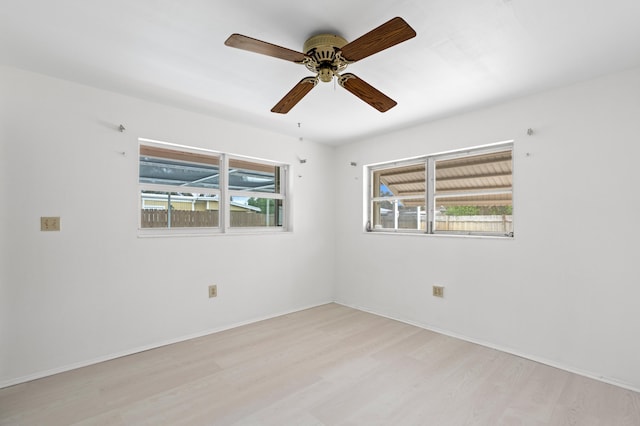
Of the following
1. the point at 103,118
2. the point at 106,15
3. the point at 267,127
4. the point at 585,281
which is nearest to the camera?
the point at 106,15

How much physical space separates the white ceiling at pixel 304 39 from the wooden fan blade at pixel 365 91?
0.82ft

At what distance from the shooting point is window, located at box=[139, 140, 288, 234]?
3125mm

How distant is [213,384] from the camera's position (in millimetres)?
2338

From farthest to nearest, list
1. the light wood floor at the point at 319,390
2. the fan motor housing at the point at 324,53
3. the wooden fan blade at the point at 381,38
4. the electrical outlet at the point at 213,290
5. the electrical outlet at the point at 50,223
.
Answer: the electrical outlet at the point at 213,290 < the electrical outlet at the point at 50,223 < the light wood floor at the point at 319,390 < the fan motor housing at the point at 324,53 < the wooden fan blade at the point at 381,38

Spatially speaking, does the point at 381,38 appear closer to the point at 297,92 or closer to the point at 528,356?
the point at 297,92

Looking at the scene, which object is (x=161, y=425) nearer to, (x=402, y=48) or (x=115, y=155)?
(x=115, y=155)

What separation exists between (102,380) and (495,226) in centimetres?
373

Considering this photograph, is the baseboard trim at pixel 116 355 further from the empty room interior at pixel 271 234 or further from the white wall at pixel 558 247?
the white wall at pixel 558 247

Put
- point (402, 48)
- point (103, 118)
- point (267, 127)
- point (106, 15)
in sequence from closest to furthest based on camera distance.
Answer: point (106, 15) → point (402, 48) → point (103, 118) → point (267, 127)

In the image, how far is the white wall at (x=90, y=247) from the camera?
238cm

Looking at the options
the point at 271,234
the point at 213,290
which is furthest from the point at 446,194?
the point at 213,290

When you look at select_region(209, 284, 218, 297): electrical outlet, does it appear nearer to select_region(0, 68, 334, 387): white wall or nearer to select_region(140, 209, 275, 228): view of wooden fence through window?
select_region(0, 68, 334, 387): white wall

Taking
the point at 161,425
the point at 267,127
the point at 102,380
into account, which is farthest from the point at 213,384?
the point at 267,127

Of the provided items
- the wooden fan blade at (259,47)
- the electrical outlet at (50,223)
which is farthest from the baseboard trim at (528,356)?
the electrical outlet at (50,223)
